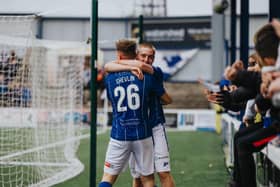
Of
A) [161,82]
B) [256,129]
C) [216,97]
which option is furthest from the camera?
[161,82]

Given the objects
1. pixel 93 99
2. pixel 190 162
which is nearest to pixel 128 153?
pixel 93 99

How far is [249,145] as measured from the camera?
4.68 metres

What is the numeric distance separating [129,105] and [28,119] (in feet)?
23.0

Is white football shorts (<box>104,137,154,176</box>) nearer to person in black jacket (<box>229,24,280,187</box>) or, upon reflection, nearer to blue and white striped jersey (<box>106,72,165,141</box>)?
blue and white striped jersey (<box>106,72,165,141</box>)

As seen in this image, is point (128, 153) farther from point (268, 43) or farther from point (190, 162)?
point (190, 162)

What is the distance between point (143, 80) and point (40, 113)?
6350 millimetres

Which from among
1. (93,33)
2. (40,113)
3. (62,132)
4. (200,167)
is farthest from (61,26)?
(93,33)

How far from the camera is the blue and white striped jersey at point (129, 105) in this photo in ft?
18.5

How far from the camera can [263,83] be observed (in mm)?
4133

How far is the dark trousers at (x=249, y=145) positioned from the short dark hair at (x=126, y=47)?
148 cm

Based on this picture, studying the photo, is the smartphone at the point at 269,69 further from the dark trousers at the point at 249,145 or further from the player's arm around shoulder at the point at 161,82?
the player's arm around shoulder at the point at 161,82

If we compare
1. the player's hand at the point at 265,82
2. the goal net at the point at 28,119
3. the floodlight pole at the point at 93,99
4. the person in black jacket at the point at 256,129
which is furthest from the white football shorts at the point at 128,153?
the goal net at the point at 28,119

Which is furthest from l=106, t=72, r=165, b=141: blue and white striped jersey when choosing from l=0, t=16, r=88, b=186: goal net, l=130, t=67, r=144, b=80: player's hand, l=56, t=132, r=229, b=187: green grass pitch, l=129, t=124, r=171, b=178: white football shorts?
l=0, t=16, r=88, b=186: goal net

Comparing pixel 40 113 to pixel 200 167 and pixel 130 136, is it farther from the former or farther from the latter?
pixel 130 136
